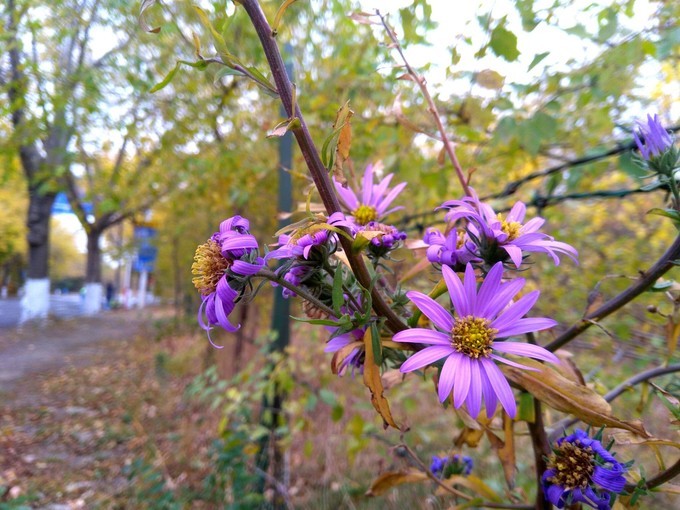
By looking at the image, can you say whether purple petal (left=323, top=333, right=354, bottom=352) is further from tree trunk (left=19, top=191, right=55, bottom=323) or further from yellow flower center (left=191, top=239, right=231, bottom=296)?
tree trunk (left=19, top=191, right=55, bottom=323)

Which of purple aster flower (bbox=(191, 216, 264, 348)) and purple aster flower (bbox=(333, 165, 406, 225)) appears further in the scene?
purple aster flower (bbox=(333, 165, 406, 225))

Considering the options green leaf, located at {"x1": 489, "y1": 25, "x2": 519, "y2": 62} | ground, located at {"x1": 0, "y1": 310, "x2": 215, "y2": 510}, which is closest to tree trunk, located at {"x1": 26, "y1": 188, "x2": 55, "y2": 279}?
ground, located at {"x1": 0, "y1": 310, "x2": 215, "y2": 510}

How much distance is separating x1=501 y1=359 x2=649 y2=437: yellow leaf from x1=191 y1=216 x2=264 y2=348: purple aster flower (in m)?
0.38

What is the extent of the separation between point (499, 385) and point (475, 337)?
68 mm

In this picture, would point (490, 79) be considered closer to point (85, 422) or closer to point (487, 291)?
point (487, 291)

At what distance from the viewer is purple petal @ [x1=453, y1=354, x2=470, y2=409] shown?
44 cm

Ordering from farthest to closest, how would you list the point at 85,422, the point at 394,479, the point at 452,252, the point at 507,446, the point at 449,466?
the point at 85,422 → the point at 449,466 → the point at 394,479 → the point at 507,446 → the point at 452,252

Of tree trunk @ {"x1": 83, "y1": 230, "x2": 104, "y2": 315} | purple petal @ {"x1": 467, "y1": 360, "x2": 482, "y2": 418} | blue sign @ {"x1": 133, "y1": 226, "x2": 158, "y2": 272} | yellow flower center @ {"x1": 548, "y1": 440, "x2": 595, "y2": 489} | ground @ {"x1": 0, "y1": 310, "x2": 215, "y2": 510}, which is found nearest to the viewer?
purple petal @ {"x1": 467, "y1": 360, "x2": 482, "y2": 418}

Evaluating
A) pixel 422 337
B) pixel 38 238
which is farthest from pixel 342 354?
pixel 38 238

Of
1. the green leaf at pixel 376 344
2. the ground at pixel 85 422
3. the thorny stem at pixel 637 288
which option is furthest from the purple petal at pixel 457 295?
the ground at pixel 85 422

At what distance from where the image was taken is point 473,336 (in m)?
0.51

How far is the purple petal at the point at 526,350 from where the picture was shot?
44 cm

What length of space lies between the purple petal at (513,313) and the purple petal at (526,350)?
32mm

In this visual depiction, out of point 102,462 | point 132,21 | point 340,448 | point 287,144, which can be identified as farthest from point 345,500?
point 132,21
